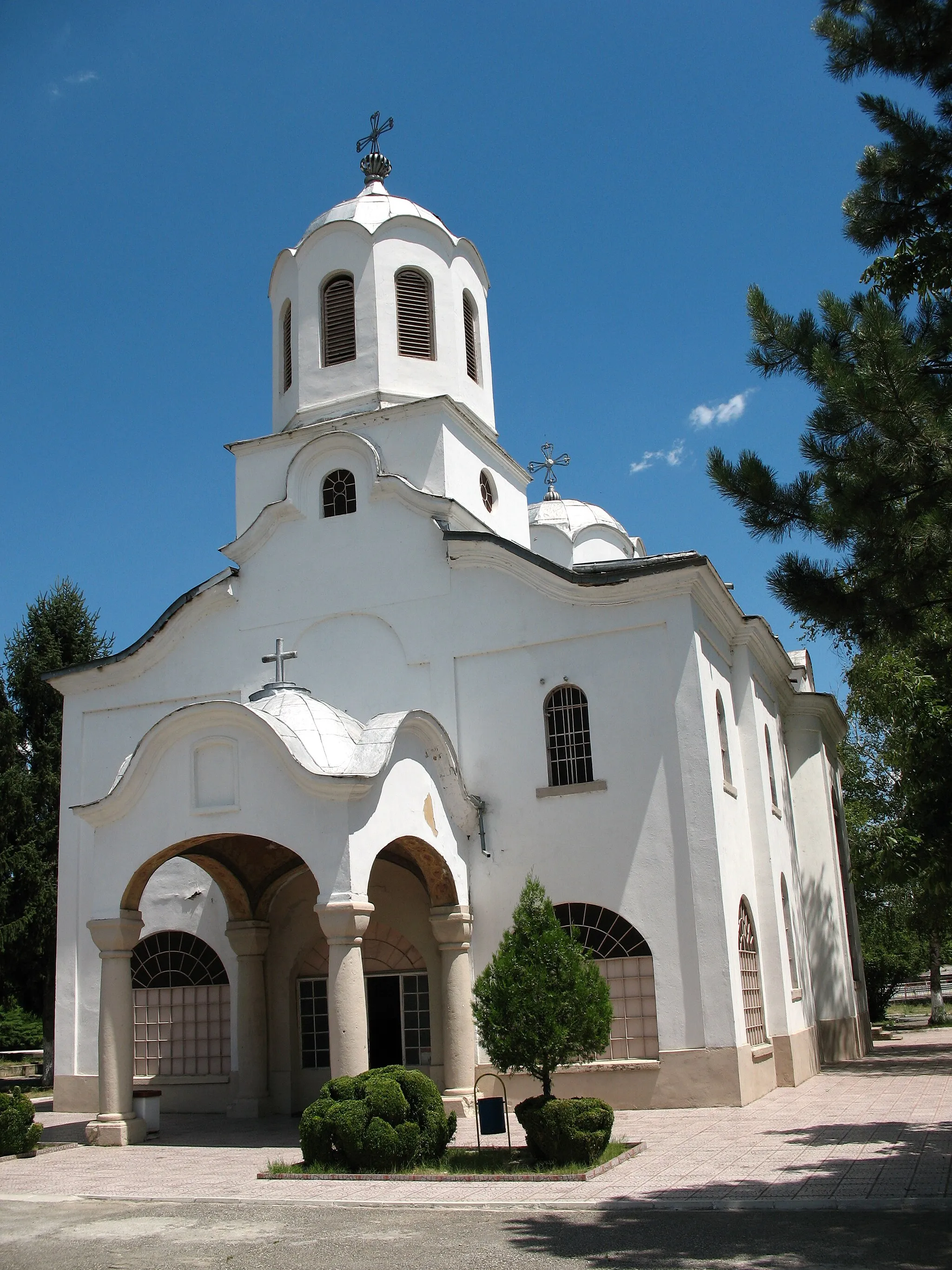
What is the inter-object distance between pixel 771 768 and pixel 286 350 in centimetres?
1176

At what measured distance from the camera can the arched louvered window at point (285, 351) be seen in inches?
867

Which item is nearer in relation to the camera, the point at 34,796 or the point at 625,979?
the point at 625,979

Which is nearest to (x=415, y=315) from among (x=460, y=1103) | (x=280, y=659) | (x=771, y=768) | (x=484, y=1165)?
(x=280, y=659)

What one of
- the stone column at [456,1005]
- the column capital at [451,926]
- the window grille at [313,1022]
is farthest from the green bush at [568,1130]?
the window grille at [313,1022]

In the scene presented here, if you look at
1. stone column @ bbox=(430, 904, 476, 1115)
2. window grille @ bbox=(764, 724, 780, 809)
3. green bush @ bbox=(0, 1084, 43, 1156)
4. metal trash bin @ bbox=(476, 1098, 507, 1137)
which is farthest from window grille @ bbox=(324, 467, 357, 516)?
metal trash bin @ bbox=(476, 1098, 507, 1137)

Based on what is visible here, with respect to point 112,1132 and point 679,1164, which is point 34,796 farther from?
point 679,1164

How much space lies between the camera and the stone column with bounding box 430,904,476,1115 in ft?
52.2

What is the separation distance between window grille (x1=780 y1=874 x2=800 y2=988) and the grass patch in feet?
28.6

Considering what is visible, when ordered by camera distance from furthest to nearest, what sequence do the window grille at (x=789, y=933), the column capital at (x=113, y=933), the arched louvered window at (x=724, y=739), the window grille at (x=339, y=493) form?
1. the window grille at (x=789, y=933)
2. the window grille at (x=339, y=493)
3. the arched louvered window at (x=724, y=739)
4. the column capital at (x=113, y=933)

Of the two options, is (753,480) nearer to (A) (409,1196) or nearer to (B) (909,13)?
(B) (909,13)

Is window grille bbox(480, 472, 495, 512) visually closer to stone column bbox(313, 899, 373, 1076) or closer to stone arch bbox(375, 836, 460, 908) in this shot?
stone arch bbox(375, 836, 460, 908)

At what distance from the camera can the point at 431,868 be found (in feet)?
54.2

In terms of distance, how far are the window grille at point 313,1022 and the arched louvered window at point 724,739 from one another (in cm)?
681

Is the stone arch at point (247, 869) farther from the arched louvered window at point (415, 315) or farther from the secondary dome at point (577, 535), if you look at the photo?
the secondary dome at point (577, 535)
